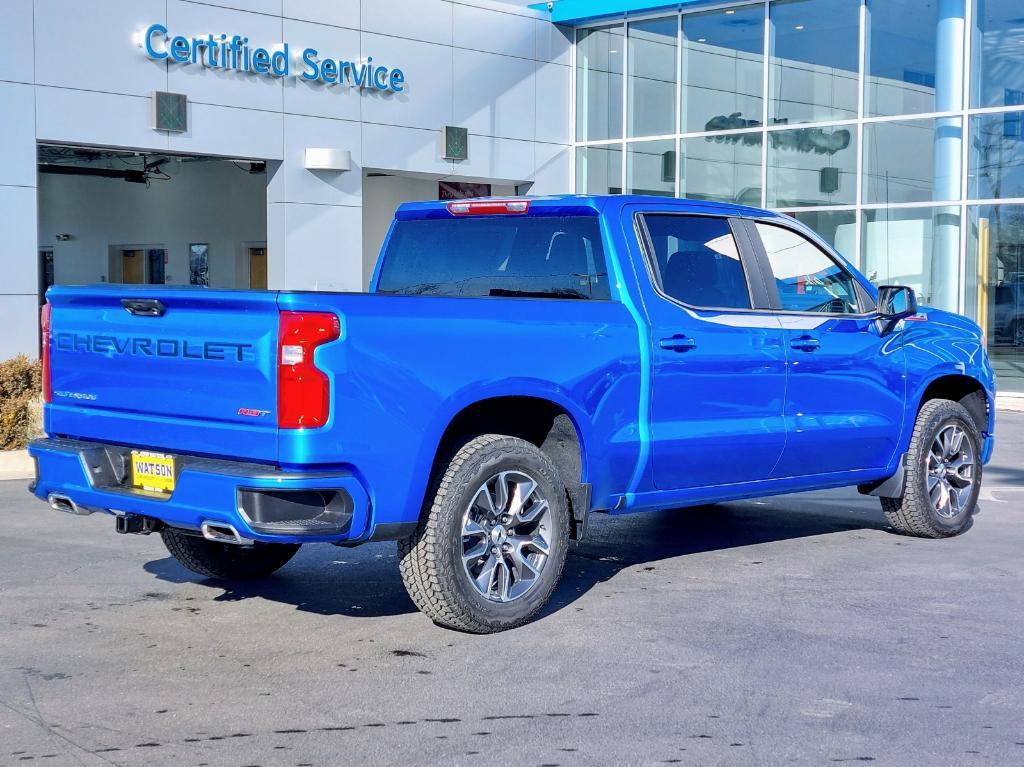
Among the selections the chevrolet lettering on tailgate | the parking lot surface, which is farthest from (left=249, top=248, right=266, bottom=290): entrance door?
the chevrolet lettering on tailgate

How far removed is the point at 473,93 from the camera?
81.7 feet

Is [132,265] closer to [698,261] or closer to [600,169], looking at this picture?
[600,169]

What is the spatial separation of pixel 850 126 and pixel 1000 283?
3810 millimetres

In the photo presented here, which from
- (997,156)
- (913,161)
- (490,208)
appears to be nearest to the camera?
(490,208)

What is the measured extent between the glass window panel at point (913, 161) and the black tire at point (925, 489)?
13.0m

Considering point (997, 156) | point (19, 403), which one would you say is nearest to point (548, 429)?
point (19, 403)

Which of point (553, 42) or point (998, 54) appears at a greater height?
point (553, 42)

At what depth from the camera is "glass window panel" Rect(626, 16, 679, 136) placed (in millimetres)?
25141

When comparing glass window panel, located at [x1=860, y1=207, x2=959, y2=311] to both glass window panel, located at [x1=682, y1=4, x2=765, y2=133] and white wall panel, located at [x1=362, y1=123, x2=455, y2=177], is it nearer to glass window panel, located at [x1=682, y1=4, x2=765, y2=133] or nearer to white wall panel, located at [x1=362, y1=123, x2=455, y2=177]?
glass window panel, located at [x1=682, y1=4, x2=765, y2=133]

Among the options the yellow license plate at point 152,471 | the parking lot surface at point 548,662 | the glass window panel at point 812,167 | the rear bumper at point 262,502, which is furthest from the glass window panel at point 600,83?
the rear bumper at point 262,502

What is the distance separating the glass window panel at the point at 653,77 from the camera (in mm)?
25141

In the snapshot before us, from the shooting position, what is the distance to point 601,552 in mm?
8070

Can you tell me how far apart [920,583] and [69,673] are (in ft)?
13.6

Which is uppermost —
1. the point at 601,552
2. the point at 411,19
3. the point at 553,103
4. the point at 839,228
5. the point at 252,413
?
the point at 411,19
